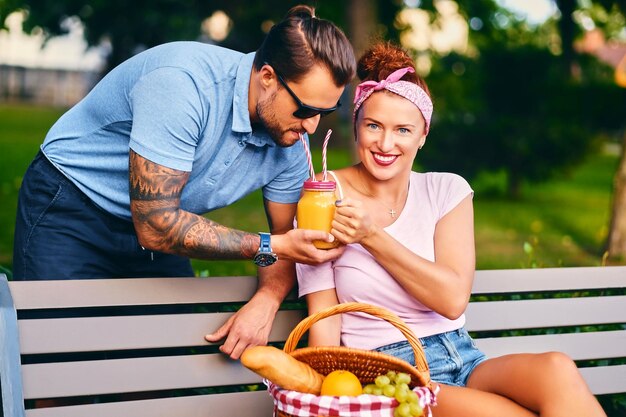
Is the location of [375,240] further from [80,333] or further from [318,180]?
[80,333]

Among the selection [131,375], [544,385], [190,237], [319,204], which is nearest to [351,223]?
[319,204]

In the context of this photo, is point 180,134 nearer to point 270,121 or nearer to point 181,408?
point 270,121

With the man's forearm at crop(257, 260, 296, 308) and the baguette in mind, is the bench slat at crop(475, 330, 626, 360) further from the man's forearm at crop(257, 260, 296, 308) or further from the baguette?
the baguette

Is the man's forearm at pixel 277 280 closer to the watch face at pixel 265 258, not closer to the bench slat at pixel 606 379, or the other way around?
the watch face at pixel 265 258

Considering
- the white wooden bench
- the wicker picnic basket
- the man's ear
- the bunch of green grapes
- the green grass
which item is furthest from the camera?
the green grass

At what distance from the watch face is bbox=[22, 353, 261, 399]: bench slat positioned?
1.40ft

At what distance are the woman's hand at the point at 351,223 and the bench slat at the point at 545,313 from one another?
0.85 meters

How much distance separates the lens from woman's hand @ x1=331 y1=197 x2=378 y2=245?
279cm

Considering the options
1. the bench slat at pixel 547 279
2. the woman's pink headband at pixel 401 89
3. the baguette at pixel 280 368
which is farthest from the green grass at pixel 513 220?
the baguette at pixel 280 368

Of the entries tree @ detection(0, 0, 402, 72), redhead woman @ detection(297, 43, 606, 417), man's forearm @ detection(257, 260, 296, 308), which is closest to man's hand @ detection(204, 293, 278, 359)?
man's forearm @ detection(257, 260, 296, 308)

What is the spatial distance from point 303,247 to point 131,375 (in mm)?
770

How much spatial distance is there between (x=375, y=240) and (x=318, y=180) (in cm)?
31

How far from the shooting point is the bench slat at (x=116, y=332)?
9.14 ft

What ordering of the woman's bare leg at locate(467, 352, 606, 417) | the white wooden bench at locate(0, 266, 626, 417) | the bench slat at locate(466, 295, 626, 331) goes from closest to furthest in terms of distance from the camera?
1. the woman's bare leg at locate(467, 352, 606, 417)
2. the white wooden bench at locate(0, 266, 626, 417)
3. the bench slat at locate(466, 295, 626, 331)
